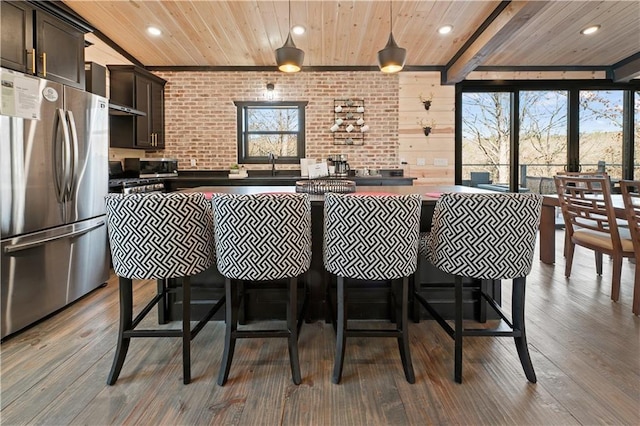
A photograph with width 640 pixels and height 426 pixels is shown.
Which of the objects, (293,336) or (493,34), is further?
(493,34)

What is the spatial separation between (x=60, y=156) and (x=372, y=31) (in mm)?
3468

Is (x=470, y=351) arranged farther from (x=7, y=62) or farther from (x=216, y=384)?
(x=7, y=62)

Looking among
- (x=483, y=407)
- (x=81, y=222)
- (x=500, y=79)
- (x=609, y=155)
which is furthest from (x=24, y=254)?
(x=609, y=155)

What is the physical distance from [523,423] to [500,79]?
5.65 meters

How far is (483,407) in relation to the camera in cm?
159

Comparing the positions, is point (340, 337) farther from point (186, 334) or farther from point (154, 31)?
point (154, 31)

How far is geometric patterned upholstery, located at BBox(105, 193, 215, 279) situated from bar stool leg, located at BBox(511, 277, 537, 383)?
167cm

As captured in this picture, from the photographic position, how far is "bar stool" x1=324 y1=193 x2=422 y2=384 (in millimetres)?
1695

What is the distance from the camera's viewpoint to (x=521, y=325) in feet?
5.92

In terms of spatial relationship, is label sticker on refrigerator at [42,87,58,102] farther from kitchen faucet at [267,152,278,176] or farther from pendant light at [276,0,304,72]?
kitchen faucet at [267,152,278,176]

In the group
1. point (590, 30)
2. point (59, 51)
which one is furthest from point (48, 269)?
point (590, 30)

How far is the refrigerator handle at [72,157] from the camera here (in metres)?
2.71

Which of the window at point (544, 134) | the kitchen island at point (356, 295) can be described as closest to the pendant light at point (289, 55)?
the kitchen island at point (356, 295)

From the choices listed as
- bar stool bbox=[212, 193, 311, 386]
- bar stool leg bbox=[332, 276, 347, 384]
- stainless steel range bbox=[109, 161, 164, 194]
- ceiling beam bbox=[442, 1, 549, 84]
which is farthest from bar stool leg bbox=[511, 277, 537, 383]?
stainless steel range bbox=[109, 161, 164, 194]
